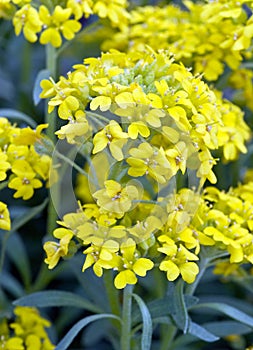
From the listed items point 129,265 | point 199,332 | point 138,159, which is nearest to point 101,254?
point 129,265

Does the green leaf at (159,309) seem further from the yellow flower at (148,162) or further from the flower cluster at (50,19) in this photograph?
the flower cluster at (50,19)

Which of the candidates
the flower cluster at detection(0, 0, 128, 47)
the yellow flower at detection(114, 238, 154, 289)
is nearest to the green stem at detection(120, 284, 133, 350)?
the yellow flower at detection(114, 238, 154, 289)

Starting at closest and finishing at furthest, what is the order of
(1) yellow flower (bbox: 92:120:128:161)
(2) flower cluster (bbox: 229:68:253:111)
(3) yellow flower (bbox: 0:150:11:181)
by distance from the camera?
(1) yellow flower (bbox: 92:120:128:161)
(3) yellow flower (bbox: 0:150:11:181)
(2) flower cluster (bbox: 229:68:253:111)

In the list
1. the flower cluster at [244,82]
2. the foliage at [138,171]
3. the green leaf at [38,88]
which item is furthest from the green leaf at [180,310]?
the flower cluster at [244,82]

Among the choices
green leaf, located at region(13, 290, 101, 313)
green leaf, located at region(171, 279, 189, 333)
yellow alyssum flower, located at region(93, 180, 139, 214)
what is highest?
yellow alyssum flower, located at region(93, 180, 139, 214)

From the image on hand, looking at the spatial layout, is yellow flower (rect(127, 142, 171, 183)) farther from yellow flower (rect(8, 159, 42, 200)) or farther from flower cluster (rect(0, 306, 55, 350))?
flower cluster (rect(0, 306, 55, 350))

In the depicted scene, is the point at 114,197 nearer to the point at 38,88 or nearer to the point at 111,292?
the point at 111,292
